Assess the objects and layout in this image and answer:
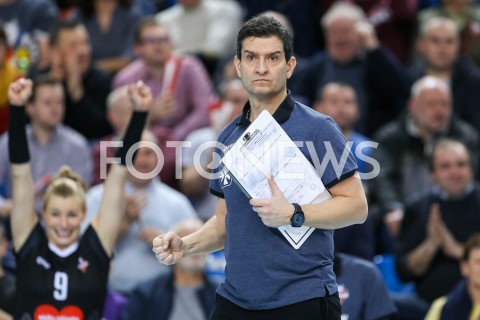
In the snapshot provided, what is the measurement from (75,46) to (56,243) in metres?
3.52

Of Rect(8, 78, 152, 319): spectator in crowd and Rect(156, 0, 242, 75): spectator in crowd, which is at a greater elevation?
Rect(156, 0, 242, 75): spectator in crowd

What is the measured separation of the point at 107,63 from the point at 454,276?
388 cm

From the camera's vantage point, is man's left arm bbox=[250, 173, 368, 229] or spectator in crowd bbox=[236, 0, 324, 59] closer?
man's left arm bbox=[250, 173, 368, 229]

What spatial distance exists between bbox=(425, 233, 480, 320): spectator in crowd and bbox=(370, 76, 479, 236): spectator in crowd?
4.93ft

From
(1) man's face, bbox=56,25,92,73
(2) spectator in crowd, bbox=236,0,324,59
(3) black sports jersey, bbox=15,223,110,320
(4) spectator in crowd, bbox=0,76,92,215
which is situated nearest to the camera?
(3) black sports jersey, bbox=15,223,110,320

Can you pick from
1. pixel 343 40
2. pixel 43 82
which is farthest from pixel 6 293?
pixel 343 40

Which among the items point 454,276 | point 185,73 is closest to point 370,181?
point 454,276

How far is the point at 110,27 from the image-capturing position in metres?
9.64

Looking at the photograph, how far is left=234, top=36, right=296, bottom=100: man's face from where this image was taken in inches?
155

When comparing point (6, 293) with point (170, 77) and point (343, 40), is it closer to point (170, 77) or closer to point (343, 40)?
point (170, 77)

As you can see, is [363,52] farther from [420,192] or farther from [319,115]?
[319,115]

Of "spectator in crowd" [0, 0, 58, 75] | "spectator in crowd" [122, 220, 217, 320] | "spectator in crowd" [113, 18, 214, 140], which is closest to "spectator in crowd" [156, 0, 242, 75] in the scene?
"spectator in crowd" [113, 18, 214, 140]

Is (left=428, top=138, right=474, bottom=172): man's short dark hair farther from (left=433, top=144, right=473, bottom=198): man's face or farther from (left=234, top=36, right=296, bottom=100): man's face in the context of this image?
(left=234, top=36, right=296, bottom=100): man's face

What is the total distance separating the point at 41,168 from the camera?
7828 millimetres
